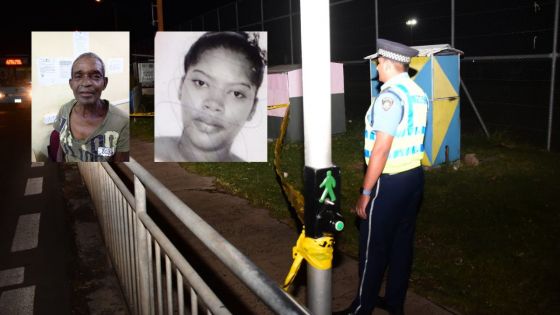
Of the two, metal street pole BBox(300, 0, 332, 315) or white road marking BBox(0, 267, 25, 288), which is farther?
white road marking BBox(0, 267, 25, 288)

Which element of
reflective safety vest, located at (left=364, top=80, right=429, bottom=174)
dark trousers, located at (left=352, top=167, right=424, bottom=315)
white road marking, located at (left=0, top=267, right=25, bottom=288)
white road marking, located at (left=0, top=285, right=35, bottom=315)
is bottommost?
white road marking, located at (left=0, top=285, right=35, bottom=315)

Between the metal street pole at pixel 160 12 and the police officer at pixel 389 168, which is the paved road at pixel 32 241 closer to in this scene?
the police officer at pixel 389 168

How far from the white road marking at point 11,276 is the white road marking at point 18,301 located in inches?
8.1

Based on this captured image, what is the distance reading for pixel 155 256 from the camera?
120 inches

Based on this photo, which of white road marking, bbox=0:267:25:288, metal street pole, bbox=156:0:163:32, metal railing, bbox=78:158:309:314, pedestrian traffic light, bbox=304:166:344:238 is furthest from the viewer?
metal street pole, bbox=156:0:163:32

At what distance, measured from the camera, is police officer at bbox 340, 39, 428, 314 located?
3393mm

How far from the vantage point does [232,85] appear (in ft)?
22.5

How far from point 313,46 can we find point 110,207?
287 centimetres

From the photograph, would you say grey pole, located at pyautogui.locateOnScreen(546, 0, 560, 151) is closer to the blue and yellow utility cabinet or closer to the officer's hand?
the blue and yellow utility cabinet

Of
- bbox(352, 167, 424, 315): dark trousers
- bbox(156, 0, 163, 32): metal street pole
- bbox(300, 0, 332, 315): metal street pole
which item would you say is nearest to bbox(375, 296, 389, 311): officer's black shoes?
bbox(352, 167, 424, 315): dark trousers

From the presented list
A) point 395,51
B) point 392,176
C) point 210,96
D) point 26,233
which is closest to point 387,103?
point 395,51

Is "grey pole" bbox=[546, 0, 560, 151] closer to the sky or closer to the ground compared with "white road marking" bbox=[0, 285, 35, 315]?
closer to the sky

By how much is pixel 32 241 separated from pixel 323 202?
16.0ft

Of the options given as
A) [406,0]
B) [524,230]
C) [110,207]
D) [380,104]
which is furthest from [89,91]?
[406,0]
